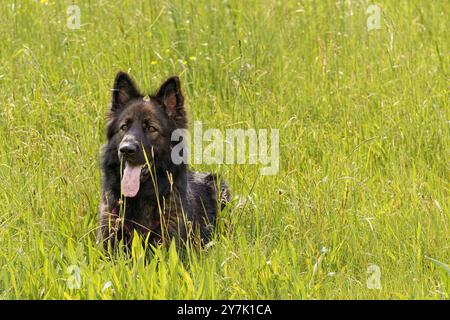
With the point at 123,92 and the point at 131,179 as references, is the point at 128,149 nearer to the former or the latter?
the point at 131,179

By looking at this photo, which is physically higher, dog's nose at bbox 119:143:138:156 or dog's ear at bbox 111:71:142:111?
dog's ear at bbox 111:71:142:111

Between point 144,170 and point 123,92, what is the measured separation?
0.65 m

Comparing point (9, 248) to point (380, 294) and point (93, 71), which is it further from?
point (93, 71)

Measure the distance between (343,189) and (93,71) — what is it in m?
2.86

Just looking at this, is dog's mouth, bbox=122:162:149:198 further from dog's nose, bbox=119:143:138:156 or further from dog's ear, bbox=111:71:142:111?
dog's ear, bbox=111:71:142:111

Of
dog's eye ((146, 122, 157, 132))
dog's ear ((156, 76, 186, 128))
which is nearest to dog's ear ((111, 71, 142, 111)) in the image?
dog's ear ((156, 76, 186, 128))

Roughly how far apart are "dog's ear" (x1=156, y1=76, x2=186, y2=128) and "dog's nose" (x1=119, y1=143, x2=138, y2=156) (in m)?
0.60

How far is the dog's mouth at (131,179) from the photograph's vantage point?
5598 mm

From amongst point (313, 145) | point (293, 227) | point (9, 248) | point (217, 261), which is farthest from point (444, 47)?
point (9, 248)

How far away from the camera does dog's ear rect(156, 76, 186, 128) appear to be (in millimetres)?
5895

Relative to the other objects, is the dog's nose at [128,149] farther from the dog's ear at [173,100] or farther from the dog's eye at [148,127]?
the dog's ear at [173,100]

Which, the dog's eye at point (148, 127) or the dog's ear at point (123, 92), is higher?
the dog's ear at point (123, 92)

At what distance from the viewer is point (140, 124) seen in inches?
224

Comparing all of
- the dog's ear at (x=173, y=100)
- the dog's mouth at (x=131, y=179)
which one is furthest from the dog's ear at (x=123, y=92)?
the dog's mouth at (x=131, y=179)
